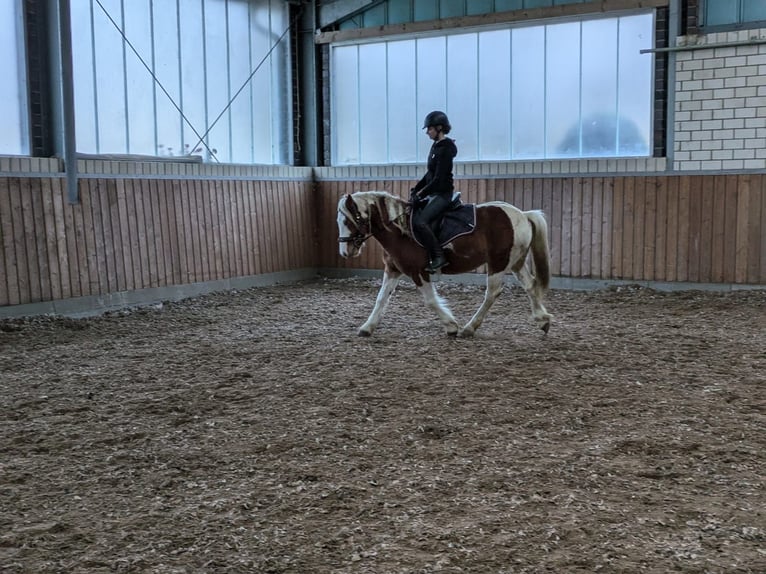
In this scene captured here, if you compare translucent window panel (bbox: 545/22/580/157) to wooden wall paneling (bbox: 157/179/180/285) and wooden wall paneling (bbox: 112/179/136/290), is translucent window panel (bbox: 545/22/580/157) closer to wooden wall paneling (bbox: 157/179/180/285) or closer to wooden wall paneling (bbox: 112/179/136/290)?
wooden wall paneling (bbox: 157/179/180/285)

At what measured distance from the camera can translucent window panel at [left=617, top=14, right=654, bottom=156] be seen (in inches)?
416

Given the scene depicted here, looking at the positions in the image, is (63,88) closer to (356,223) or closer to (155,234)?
(155,234)

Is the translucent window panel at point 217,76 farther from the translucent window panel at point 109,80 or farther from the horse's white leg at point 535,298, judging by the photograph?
the horse's white leg at point 535,298

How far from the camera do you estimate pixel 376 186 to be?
41.0 ft

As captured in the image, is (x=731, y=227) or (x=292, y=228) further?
(x=292, y=228)

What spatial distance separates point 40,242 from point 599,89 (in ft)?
25.0

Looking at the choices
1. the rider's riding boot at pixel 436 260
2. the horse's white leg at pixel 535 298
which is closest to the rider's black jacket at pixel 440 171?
the rider's riding boot at pixel 436 260

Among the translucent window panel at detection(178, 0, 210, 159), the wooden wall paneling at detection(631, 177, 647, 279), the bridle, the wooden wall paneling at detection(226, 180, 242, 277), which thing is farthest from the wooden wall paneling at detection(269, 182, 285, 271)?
the wooden wall paneling at detection(631, 177, 647, 279)

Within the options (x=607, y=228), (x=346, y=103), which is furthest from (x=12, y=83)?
(x=607, y=228)

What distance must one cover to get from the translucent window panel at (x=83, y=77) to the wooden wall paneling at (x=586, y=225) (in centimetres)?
659

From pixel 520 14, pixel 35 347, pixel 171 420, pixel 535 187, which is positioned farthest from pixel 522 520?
pixel 520 14

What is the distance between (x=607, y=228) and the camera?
35.4ft

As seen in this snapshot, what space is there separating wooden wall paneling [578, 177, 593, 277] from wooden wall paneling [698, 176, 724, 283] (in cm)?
145

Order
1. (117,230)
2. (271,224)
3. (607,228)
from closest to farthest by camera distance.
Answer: (117,230)
(607,228)
(271,224)
